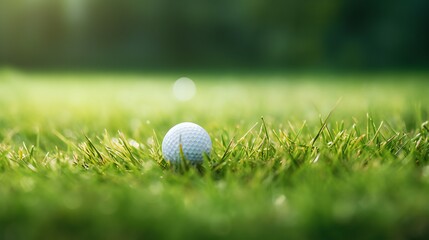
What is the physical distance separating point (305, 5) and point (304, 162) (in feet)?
35.6

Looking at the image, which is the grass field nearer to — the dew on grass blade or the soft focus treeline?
the dew on grass blade

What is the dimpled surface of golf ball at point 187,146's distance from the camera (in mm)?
1632

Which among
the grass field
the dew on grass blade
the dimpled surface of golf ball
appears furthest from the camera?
the dew on grass blade

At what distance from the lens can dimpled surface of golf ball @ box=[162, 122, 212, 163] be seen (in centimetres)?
163

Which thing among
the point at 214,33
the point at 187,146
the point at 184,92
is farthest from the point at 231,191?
the point at 214,33

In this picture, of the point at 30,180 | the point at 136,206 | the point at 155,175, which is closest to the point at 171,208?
the point at 136,206

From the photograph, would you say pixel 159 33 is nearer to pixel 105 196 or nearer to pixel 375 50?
pixel 375 50

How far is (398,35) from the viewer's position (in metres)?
11.8

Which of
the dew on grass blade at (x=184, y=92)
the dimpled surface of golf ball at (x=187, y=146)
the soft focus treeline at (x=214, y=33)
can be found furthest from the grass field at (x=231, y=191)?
the soft focus treeline at (x=214, y=33)

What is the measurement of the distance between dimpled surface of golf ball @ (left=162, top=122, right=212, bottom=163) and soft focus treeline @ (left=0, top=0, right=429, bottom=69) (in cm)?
1054

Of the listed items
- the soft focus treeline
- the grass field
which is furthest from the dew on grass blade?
the soft focus treeline

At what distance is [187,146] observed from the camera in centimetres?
165

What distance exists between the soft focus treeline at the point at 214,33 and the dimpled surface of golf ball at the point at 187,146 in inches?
415

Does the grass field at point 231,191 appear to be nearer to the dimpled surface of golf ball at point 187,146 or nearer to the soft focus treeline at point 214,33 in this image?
the dimpled surface of golf ball at point 187,146
